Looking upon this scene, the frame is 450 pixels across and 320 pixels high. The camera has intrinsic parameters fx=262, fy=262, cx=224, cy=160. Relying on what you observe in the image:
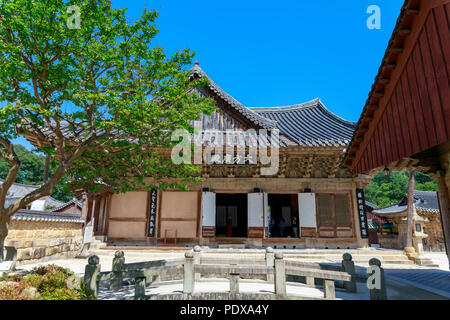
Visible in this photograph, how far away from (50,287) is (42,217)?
24.1 ft

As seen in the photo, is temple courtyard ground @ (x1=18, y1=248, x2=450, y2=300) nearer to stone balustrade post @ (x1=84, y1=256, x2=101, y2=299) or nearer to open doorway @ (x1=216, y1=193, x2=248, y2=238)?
stone balustrade post @ (x1=84, y1=256, x2=101, y2=299)

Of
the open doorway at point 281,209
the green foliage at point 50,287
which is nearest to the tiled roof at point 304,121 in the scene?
the open doorway at point 281,209

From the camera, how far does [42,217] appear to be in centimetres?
1028

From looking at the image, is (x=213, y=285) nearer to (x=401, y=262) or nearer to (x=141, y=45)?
(x=141, y=45)

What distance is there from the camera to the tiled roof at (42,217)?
910 cm

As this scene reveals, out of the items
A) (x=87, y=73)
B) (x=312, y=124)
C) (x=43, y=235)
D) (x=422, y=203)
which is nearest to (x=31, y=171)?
(x=43, y=235)

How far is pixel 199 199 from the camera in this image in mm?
13211

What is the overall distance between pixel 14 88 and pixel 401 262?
14.5 metres

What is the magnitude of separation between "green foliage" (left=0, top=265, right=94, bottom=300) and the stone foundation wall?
582 cm

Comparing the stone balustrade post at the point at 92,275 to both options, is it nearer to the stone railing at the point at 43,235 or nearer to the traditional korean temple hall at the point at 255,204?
the stone railing at the point at 43,235

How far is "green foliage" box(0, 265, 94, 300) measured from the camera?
3977 mm

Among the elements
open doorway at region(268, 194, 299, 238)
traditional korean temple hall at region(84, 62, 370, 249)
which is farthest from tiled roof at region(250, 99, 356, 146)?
open doorway at region(268, 194, 299, 238)

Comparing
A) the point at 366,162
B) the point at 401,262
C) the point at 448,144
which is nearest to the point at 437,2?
the point at 448,144

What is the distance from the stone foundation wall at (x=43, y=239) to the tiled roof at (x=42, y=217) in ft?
0.46
